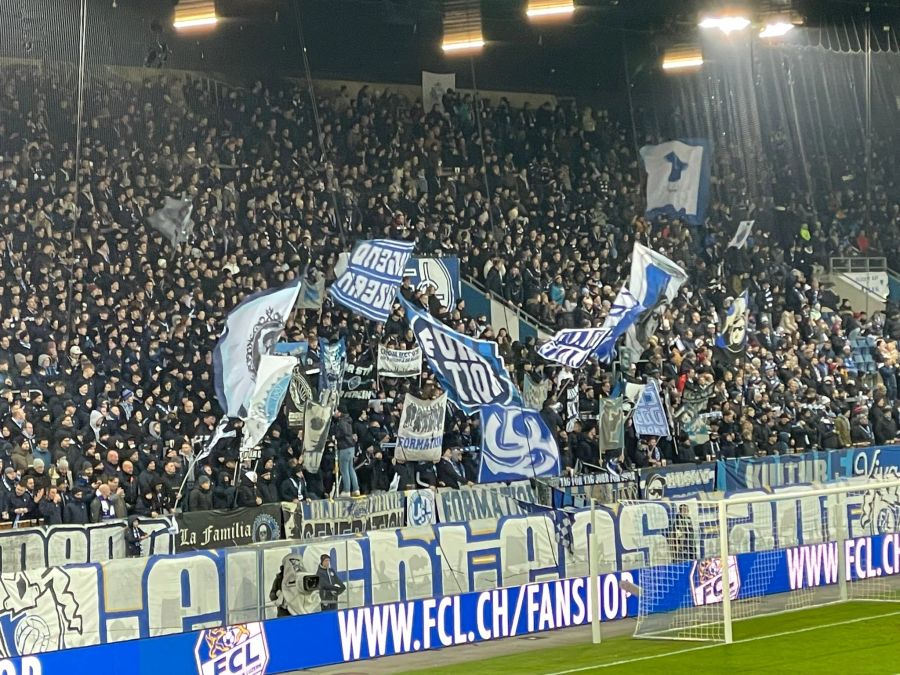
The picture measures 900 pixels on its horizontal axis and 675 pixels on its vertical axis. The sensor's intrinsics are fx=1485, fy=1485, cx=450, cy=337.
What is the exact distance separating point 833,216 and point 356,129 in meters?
11.0

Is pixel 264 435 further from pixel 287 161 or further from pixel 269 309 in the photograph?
pixel 287 161

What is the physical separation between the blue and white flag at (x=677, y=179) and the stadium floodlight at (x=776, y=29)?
3046 mm

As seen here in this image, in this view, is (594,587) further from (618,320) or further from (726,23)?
(726,23)

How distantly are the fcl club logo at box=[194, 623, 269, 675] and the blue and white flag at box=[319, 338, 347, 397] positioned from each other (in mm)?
7398

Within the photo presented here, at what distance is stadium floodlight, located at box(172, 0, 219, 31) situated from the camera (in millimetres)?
21016

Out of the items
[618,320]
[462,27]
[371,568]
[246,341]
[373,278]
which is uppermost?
[462,27]

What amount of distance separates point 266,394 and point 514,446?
3.95 meters

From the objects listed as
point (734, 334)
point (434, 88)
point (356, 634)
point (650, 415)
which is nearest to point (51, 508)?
point (356, 634)

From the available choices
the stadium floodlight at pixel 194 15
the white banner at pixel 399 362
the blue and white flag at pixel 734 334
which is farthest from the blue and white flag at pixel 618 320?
the stadium floodlight at pixel 194 15

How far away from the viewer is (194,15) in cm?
2125

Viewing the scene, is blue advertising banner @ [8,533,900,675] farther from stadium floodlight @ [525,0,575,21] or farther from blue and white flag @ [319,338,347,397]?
stadium floodlight @ [525,0,575,21]

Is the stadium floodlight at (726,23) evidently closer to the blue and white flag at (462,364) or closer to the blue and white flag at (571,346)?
the blue and white flag at (571,346)

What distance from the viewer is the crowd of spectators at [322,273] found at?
59.7ft

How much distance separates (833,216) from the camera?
2975 centimetres
